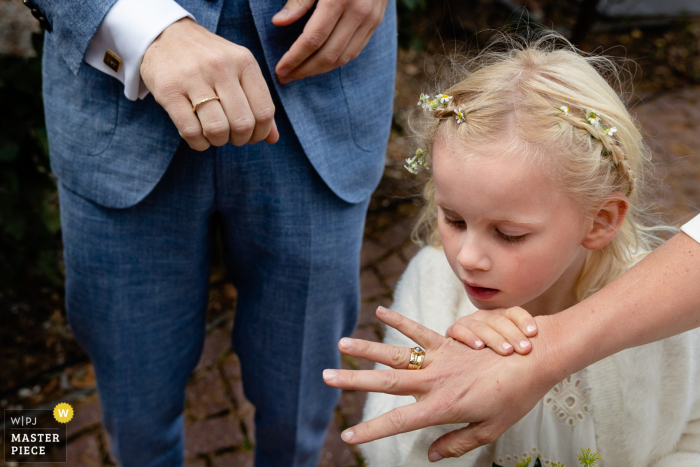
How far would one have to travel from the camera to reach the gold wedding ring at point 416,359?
1.23 m

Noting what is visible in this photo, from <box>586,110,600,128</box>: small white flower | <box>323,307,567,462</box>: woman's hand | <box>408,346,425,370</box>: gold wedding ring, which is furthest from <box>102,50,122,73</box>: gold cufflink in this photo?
<box>586,110,600,128</box>: small white flower

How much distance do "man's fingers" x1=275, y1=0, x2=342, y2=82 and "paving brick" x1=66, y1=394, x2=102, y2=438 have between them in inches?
91.1

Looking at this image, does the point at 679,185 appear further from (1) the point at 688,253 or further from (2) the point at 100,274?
(2) the point at 100,274

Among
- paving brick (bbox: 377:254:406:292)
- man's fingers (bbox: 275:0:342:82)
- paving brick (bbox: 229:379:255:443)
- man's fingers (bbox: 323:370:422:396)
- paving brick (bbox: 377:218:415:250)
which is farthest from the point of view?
paving brick (bbox: 377:218:415:250)

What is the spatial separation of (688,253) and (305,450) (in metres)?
1.45

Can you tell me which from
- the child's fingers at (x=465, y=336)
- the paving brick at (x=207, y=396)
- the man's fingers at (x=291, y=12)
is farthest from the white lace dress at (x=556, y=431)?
the paving brick at (x=207, y=396)

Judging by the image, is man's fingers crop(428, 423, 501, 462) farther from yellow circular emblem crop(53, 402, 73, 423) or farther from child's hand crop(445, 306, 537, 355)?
yellow circular emblem crop(53, 402, 73, 423)

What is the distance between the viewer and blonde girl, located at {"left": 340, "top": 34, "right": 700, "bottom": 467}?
1303 mm

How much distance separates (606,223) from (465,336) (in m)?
0.47

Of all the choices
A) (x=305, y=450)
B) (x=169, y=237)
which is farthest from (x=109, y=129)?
(x=305, y=450)

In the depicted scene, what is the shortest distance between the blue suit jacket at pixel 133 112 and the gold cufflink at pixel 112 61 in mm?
51

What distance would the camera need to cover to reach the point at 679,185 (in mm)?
4883

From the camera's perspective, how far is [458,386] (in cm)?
119
